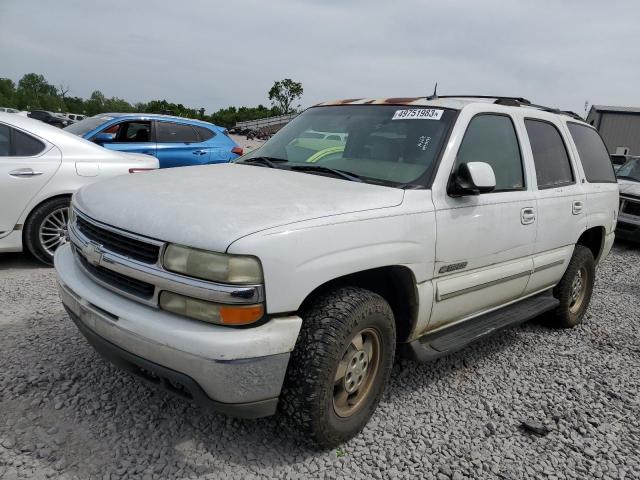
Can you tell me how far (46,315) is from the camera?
154 inches

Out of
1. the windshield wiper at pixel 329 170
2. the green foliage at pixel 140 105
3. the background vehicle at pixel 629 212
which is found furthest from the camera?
the green foliage at pixel 140 105

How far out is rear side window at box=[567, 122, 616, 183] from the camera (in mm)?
4441

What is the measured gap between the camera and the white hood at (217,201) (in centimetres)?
214

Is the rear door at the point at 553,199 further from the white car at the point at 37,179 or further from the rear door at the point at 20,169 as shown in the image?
the rear door at the point at 20,169

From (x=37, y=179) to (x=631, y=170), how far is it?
993 centimetres

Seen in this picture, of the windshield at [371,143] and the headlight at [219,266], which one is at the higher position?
the windshield at [371,143]

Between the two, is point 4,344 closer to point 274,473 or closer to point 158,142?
point 274,473

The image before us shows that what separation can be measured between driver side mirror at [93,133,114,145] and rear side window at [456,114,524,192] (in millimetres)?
6192

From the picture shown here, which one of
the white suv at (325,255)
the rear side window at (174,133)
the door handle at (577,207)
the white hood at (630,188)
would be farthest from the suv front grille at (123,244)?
the white hood at (630,188)

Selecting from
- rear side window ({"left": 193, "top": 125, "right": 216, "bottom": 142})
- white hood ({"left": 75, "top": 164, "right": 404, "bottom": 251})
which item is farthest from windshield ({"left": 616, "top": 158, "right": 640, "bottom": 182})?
white hood ({"left": 75, "top": 164, "right": 404, "bottom": 251})

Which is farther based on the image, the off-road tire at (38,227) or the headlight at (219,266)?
the off-road tire at (38,227)

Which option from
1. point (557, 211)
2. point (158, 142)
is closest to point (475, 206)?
point (557, 211)

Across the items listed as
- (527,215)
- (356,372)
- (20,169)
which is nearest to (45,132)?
(20,169)

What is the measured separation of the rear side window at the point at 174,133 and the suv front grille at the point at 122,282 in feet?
20.0
